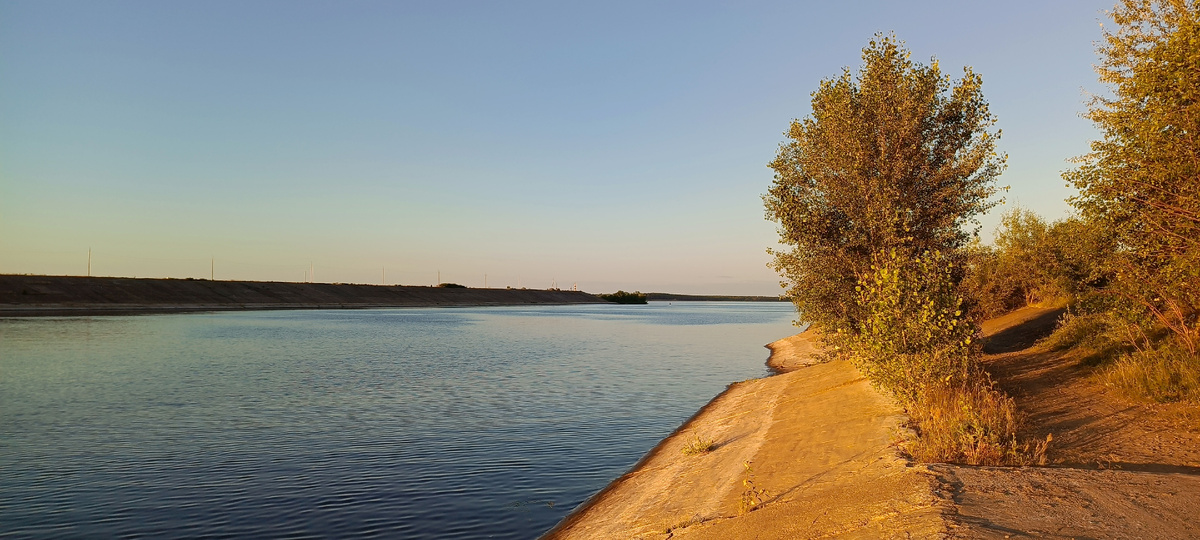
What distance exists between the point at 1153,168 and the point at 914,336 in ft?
22.5

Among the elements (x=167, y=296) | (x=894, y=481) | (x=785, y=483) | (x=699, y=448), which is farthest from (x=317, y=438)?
(x=167, y=296)

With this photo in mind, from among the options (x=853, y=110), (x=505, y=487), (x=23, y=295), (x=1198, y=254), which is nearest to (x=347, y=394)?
(x=505, y=487)

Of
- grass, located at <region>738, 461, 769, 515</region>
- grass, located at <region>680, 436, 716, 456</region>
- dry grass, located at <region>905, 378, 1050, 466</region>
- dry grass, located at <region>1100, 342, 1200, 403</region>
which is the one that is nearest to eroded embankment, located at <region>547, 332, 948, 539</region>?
grass, located at <region>738, 461, 769, 515</region>

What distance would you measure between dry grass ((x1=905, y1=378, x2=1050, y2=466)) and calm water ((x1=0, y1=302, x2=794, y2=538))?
7263 millimetres

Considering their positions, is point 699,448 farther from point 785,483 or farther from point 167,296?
point 167,296

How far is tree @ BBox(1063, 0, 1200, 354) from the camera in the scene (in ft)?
48.6

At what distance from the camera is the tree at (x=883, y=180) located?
75.0 ft

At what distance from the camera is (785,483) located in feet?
39.4

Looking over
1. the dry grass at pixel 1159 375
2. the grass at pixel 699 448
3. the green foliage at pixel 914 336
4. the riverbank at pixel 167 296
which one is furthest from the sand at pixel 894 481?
the riverbank at pixel 167 296

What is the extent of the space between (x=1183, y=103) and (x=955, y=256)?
8.37 meters

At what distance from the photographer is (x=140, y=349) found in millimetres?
44844

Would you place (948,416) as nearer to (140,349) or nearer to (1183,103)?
(1183,103)

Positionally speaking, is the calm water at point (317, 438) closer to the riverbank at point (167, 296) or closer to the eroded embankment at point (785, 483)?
the eroded embankment at point (785, 483)

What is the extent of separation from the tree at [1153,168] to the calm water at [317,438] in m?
13.8
